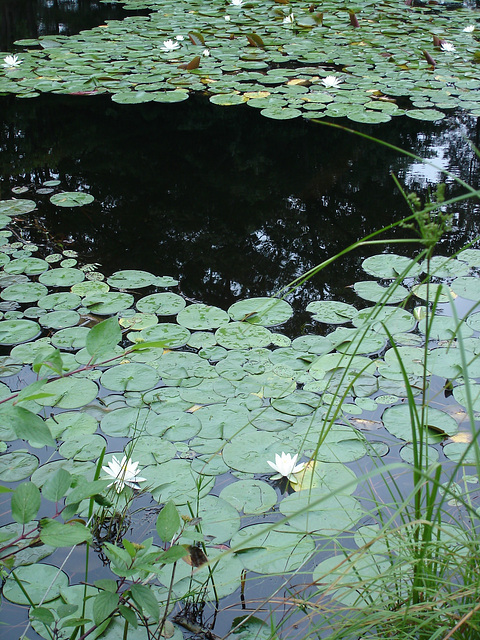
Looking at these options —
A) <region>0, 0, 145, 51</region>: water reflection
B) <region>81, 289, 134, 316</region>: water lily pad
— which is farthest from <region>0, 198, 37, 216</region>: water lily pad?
<region>0, 0, 145, 51</region>: water reflection

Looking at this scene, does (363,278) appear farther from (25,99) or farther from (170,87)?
(25,99)

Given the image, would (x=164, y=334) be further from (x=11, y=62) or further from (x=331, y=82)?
(x=11, y=62)

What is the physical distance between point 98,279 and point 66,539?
5.29 ft

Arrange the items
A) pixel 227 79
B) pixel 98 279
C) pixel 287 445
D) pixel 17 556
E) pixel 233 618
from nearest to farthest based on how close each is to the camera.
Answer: pixel 233 618, pixel 17 556, pixel 287 445, pixel 98 279, pixel 227 79

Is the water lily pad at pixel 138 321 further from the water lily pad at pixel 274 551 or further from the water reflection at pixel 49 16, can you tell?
the water reflection at pixel 49 16

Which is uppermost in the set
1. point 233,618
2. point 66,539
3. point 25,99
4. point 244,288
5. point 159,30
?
point 159,30

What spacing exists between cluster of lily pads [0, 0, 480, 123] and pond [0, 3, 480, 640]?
22cm

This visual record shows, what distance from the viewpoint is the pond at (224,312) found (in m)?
1.40

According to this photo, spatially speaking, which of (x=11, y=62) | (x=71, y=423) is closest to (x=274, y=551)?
(x=71, y=423)

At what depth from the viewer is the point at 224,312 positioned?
2172 millimetres

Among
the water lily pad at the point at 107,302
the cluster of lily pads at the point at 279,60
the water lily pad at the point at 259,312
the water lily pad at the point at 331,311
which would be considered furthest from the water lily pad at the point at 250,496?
the cluster of lily pads at the point at 279,60

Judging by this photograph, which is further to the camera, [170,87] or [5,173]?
[170,87]

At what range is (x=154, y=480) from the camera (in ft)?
4.86

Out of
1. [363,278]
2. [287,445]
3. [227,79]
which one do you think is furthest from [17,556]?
[227,79]
